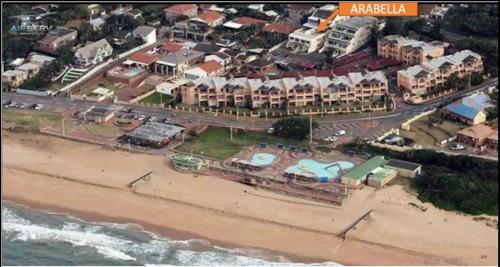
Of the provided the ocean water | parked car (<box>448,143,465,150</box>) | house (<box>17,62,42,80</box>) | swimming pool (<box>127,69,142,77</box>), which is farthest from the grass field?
house (<box>17,62,42,80</box>)

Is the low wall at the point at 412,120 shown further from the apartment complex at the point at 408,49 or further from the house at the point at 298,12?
the house at the point at 298,12

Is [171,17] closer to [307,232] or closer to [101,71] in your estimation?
[101,71]

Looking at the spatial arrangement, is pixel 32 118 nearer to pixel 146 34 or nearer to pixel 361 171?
pixel 146 34

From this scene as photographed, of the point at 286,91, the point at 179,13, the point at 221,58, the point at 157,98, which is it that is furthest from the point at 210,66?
the point at 179,13

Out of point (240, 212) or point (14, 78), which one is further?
point (14, 78)

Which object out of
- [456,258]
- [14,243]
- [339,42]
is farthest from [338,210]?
[339,42]

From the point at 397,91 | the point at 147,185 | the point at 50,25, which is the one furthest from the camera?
the point at 50,25
